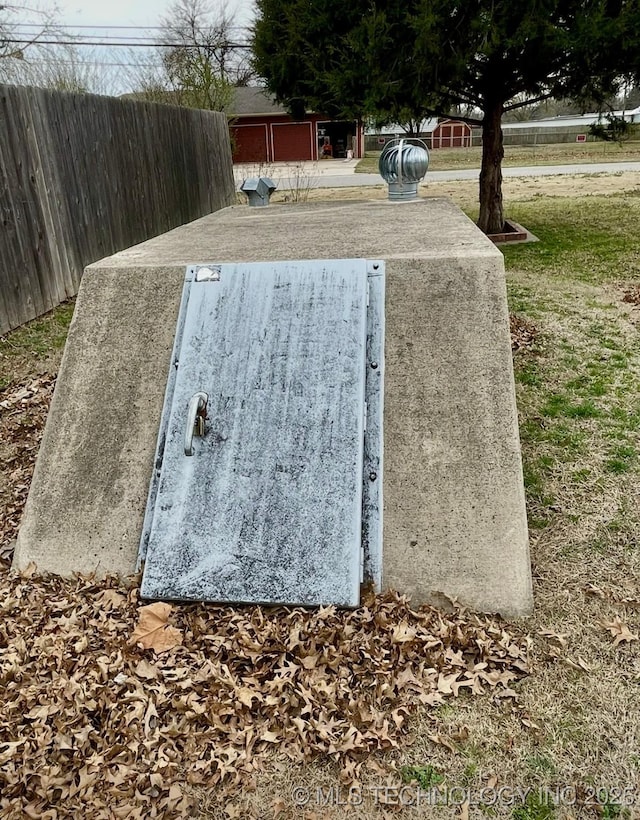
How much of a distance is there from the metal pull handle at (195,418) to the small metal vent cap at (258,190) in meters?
4.77

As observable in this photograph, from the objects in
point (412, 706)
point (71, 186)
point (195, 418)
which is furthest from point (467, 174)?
point (412, 706)

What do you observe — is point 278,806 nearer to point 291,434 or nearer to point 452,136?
point 291,434

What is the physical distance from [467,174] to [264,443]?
23.6 meters

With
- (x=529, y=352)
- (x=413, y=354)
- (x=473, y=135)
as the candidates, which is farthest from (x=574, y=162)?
(x=413, y=354)

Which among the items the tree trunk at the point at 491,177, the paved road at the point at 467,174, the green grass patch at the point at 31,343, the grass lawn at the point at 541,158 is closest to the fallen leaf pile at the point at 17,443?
the green grass patch at the point at 31,343

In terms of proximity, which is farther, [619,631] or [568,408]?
[568,408]

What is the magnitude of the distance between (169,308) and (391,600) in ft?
5.74

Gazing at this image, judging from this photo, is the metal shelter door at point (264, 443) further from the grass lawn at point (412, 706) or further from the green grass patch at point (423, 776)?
the green grass patch at point (423, 776)

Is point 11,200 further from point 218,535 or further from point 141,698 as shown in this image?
point 141,698

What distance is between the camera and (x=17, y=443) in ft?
14.3

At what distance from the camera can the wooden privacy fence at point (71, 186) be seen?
617 cm

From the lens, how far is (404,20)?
7.93 meters

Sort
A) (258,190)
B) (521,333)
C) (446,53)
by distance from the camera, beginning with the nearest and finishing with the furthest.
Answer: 1. (521,333)
2. (258,190)
3. (446,53)

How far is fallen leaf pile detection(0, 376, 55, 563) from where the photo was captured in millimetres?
3539
